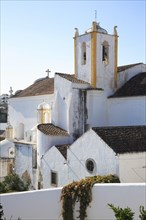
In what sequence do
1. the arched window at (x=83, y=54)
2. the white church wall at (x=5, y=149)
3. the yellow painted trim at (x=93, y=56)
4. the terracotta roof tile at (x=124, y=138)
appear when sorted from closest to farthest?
the terracotta roof tile at (x=124, y=138), the yellow painted trim at (x=93, y=56), the arched window at (x=83, y=54), the white church wall at (x=5, y=149)

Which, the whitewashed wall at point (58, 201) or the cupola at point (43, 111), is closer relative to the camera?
the whitewashed wall at point (58, 201)

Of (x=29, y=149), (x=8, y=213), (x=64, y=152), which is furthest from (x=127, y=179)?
(x=29, y=149)

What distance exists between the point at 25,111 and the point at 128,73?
8.75 m

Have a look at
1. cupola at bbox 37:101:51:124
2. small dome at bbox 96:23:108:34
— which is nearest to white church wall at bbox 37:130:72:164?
cupola at bbox 37:101:51:124

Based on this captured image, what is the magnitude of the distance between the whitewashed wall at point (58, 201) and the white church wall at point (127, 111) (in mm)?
8187

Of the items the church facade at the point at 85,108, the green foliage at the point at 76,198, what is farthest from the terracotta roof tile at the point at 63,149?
the green foliage at the point at 76,198

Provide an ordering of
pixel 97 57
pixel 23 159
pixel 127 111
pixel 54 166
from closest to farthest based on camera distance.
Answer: pixel 54 166 → pixel 127 111 → pixel 97 57 → pixel 23 159

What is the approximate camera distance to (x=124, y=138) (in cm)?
1552

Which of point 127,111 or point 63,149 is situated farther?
point 127,111

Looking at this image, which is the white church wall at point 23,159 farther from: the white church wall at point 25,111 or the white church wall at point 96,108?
the white church wall at point 96,108

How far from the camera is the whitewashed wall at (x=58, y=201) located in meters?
10.9

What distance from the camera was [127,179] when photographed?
1453 cm

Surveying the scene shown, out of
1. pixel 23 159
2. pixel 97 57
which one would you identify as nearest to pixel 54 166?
pixel 23 159

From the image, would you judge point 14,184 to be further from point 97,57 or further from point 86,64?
point 97,57
